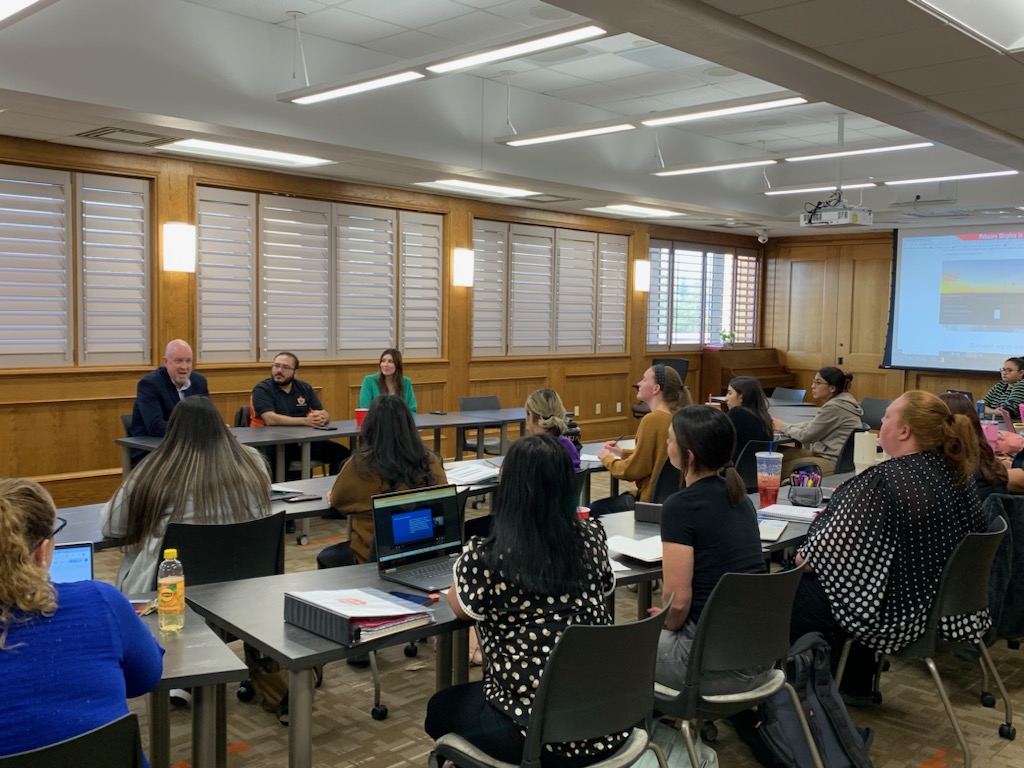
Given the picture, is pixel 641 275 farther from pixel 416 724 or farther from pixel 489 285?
pixel 416 724

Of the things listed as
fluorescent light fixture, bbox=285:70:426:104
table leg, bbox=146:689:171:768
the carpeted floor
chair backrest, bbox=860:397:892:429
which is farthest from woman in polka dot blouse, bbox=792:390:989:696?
chair backrest, bbox=860:397:892:429

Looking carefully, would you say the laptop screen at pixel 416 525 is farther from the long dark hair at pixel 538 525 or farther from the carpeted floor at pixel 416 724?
the carpeted floor at pixel 416 724

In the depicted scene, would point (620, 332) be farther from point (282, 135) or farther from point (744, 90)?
point (282, 135)

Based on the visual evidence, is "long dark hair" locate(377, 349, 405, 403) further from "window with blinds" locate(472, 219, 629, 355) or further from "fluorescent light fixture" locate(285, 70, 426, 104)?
"window with blinds" locate(472, 219, 629, 355)

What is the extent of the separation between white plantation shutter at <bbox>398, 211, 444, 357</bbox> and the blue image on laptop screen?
614 centimetres

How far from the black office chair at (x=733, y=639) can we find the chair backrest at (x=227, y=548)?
4.87ft

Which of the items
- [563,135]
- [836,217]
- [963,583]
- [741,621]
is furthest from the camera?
[836,217]

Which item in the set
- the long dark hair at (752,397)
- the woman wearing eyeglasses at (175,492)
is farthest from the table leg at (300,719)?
the long dark hair at (752,397)

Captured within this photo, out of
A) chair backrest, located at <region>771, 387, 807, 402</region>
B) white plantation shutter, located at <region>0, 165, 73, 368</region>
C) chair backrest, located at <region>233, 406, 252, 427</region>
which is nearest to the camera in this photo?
white plantation shutter, located at <region>0, 165, 73, 368</region>

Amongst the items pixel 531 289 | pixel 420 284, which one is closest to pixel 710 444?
pixel 420 284

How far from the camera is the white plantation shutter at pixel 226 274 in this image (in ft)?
25.0

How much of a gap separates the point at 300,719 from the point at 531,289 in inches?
332

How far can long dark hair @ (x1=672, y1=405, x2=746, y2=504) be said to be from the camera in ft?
9.57

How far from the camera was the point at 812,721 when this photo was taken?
3.11 meters
